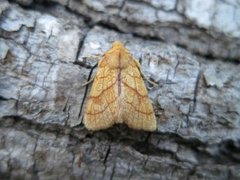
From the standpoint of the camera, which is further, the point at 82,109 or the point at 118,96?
the point at 118,96

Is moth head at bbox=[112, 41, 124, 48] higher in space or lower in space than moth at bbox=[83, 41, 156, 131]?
higher

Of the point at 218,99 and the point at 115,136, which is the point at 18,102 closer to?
the point at 115,136

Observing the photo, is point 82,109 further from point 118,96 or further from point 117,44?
point 117,44

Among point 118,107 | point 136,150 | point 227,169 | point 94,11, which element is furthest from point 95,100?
point 227,169

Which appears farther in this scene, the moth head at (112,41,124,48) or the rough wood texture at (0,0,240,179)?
the moth head at (112,41,124,48)

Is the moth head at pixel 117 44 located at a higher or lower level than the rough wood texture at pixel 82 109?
higher

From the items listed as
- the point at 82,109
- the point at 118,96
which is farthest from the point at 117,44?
the point at 82,109
